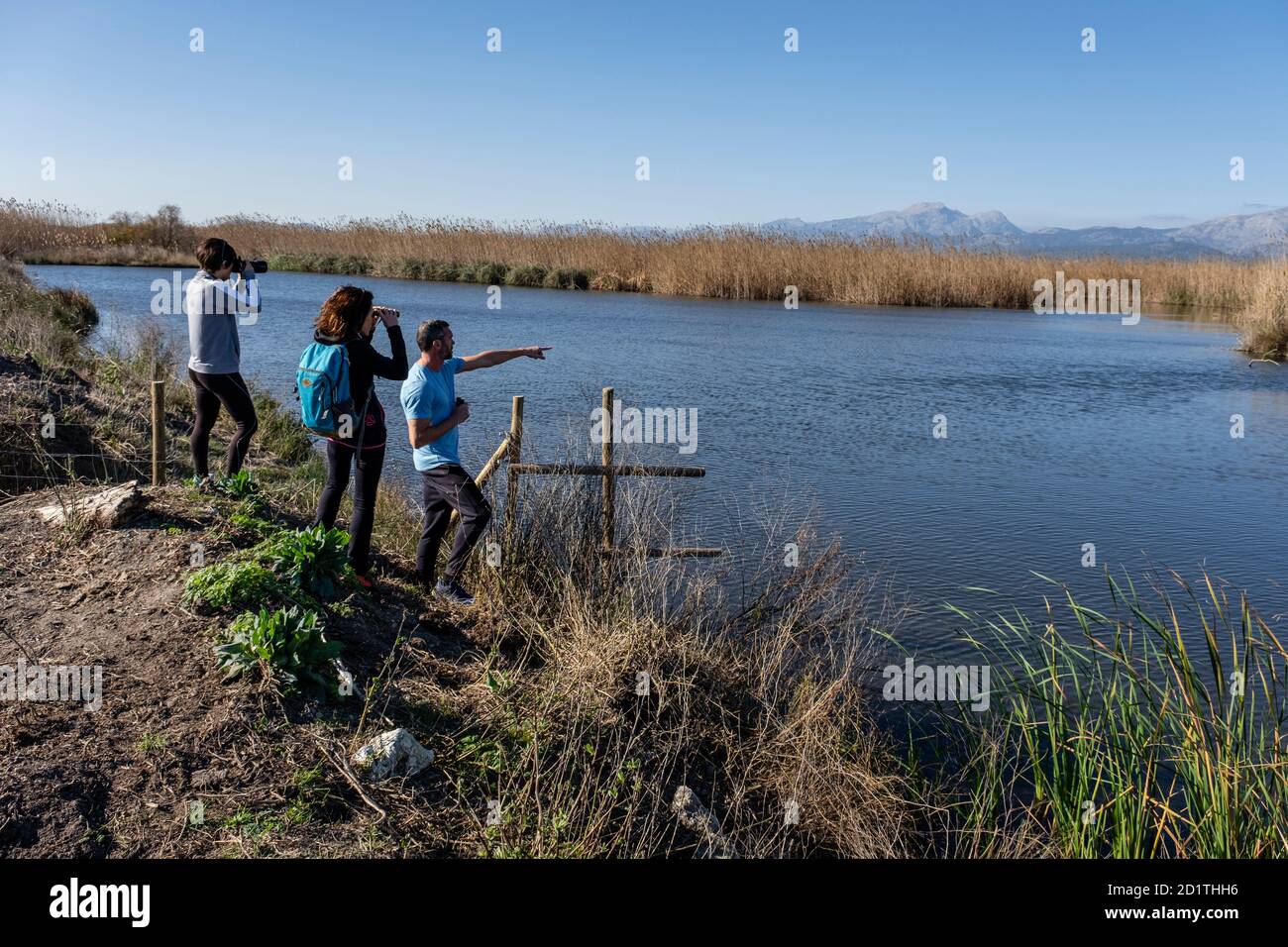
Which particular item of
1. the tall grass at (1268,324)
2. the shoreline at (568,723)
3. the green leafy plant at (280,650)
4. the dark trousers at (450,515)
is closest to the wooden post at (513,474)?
the shoreline at (568,723)

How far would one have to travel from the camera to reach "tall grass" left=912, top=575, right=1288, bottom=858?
4.25 metres

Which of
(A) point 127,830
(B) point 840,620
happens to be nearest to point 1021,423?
(B) point 840,620

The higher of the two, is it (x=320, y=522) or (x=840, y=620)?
(x=320, y=522)

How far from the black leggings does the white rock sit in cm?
305

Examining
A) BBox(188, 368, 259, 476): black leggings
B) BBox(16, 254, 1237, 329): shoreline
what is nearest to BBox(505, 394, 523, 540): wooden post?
BBox(188, 368, 259, 476): black leggings

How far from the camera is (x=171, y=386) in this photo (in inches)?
488

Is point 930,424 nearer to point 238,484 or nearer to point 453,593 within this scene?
point 453,593

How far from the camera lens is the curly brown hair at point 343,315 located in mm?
6059

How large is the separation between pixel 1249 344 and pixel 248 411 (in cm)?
2503

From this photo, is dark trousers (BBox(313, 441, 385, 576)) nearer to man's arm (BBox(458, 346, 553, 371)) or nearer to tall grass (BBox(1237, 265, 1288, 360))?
man's arm (BBox(458, 346, 553, 371))

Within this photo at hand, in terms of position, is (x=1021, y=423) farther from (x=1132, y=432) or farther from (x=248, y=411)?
(x=248, y=411)

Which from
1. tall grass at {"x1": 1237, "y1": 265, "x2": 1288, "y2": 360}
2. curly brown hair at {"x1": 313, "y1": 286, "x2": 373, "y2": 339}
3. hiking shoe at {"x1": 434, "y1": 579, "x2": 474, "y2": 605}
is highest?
tall grass at {"x1": 1237, "y1": 265, "x2": 1288, "y2": 360}

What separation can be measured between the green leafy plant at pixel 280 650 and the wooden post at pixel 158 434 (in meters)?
2.22

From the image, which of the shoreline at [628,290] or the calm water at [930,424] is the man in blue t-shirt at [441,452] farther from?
the shoreline at [628,290]
